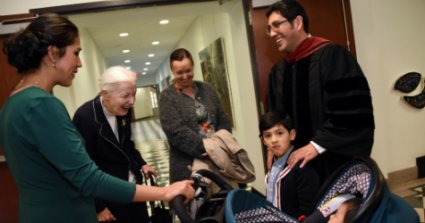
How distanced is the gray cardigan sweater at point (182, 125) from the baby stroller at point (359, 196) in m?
1.05

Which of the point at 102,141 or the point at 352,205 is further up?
the point at 102,141

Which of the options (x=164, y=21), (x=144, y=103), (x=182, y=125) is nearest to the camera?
(x=182, y=125)

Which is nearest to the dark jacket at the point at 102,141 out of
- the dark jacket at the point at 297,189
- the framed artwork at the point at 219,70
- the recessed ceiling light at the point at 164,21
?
the dark jacket at the point at 297,189

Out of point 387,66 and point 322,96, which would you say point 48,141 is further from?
point 387,66

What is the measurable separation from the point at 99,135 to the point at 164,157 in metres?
5.64

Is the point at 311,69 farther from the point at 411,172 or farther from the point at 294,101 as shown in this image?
the point at 411,172

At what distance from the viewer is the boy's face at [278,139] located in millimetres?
1920

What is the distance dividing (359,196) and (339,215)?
0.10 m

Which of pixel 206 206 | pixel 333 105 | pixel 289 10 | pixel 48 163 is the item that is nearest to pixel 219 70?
pixel 289 10

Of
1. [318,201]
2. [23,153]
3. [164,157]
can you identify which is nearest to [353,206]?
[318,201]

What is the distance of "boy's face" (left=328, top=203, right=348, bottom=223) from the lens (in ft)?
4.06

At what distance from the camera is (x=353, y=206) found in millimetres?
1255

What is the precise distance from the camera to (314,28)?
3.25 m

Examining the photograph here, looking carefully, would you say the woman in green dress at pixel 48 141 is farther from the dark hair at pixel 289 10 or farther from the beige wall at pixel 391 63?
the beige wall at pixel 391 63
